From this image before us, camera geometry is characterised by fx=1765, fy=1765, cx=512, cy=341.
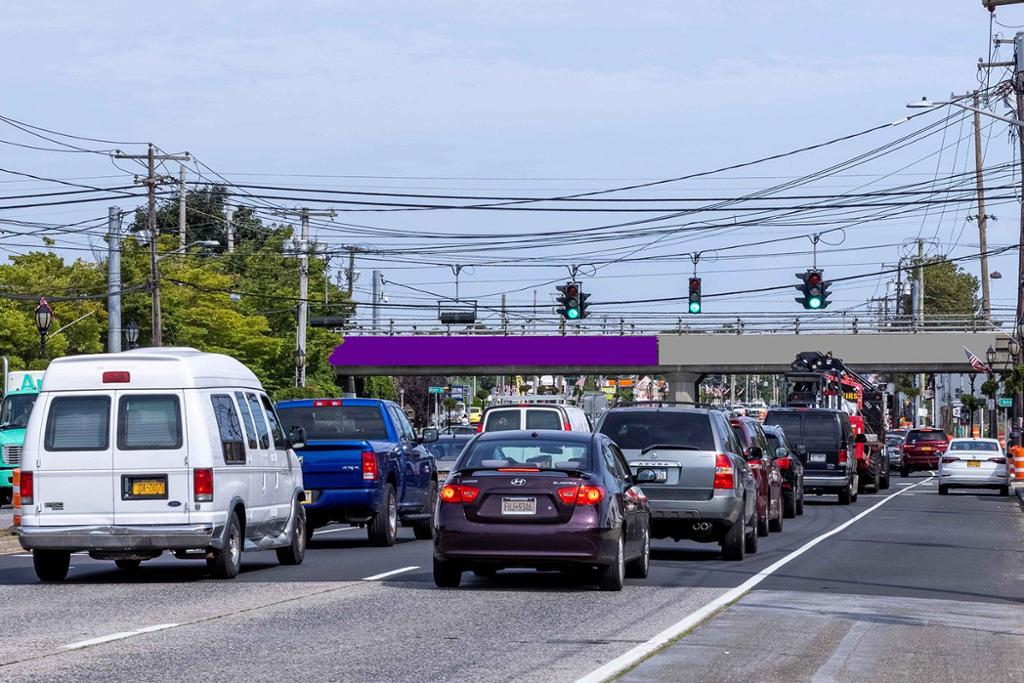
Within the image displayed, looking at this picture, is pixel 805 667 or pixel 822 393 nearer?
pixel 805 667

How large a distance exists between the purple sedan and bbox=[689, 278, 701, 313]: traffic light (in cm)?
3943

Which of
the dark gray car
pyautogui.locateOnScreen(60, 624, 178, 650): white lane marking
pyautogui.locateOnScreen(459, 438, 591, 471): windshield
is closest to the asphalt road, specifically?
pyautogui.locateOnScreen(60, 624, 178, 650): white lane marking

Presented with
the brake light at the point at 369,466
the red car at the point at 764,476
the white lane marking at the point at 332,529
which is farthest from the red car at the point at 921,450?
the brake light at the point at 369,466

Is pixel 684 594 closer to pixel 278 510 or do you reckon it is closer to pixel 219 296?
pixel 278 510

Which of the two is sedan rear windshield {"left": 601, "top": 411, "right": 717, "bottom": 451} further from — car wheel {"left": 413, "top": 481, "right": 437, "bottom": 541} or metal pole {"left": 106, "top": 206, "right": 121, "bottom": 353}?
metal pole {"left": 106, "top": 206, "right": 121, "bottom": 353}

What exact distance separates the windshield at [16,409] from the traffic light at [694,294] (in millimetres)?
25387

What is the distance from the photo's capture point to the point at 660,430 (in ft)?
70.6

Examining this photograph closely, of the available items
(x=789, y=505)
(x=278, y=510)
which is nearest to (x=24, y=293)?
(x=789, y=505)

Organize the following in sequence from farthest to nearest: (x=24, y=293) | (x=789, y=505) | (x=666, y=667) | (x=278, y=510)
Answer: (x=24, y=293) → (x=789, y=505) → (x=278, y=510) → (x=666, y=667)

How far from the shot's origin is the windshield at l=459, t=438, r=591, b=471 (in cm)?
1703

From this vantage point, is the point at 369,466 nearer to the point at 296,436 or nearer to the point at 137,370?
the point at 296,436

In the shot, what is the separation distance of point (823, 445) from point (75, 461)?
25074 millimetres

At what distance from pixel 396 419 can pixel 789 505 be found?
Result: 440 inches

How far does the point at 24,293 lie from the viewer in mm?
67000
